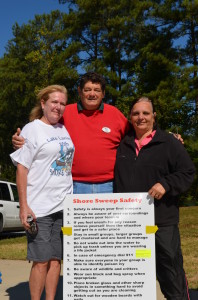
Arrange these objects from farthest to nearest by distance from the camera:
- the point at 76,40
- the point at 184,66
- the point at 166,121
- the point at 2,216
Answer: the point at 76,40
the point at 184,66
the point at 166,121
the point at 2,216

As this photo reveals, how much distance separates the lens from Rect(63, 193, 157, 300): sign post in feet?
12.3

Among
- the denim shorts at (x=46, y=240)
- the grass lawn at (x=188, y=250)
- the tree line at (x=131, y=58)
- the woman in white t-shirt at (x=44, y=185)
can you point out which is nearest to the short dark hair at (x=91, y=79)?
the woman in white t-shirt at (x=44, y=185)

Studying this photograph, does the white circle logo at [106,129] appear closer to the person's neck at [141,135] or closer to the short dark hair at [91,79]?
the person's neck at [141,135]

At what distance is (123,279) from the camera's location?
3752 mm

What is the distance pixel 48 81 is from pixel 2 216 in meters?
18.4

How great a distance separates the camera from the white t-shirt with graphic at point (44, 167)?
12.7ft

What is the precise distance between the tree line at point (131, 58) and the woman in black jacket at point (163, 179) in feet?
55.3

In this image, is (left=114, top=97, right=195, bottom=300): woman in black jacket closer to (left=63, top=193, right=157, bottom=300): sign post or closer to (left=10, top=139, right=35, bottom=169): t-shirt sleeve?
(left=63, top=193, right=157, bottom=300): sign post

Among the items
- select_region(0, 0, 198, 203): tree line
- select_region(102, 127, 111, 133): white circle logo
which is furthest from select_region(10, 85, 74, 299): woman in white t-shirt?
select_region(0, 0, 198, 203): tree line

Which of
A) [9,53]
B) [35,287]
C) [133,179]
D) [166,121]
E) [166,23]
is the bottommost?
[35,287]

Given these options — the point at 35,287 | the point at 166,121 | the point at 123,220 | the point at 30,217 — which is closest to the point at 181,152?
the point at 123,220

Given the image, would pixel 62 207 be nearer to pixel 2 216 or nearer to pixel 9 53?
pixel 2 216

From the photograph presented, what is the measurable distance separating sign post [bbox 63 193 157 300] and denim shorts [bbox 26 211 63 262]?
0.68 ft

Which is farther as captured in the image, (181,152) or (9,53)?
(9,53)
